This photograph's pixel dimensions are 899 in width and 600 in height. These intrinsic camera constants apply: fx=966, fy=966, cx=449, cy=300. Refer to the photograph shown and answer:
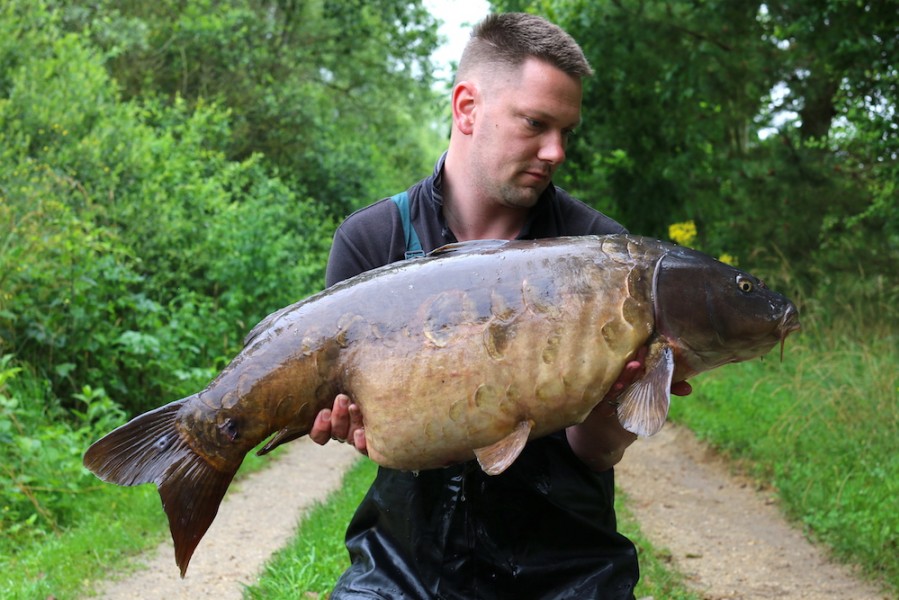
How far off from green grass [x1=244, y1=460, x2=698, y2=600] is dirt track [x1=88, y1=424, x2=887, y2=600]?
0.54 feet

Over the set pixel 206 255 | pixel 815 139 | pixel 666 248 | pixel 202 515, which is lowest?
pixel 206 255

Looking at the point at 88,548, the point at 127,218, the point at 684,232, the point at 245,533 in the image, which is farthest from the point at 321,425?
the point at 684,232

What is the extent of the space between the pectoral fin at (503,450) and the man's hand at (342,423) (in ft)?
1.08

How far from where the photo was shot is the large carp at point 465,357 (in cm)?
236

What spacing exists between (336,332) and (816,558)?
4220 millimetres

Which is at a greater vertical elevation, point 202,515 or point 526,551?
point 202,515

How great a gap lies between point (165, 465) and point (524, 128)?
4.48 feet

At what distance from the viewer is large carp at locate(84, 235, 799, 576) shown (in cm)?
236

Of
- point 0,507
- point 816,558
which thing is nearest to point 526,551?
point 816,558

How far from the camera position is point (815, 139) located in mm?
10969

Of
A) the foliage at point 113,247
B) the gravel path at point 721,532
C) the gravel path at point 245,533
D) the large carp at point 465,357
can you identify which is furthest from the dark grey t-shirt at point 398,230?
the foliage at point 113,247

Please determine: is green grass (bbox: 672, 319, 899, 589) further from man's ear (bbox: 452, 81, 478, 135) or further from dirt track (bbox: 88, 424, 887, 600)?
man's ear (bbox: 452, 81, 478, 135)

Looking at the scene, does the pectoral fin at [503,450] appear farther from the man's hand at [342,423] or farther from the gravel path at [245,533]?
the gravel path at [245,533]

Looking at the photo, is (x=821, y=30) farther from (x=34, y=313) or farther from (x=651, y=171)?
(x=34, y=313)
